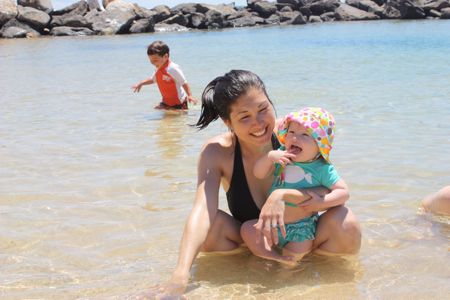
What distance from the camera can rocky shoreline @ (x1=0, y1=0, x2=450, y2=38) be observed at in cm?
3406

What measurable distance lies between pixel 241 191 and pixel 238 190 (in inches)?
0.6

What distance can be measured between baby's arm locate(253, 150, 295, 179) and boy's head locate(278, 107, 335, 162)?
0.08 m

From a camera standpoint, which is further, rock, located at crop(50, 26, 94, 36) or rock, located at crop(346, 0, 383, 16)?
rock, located at crop(346, 0, 383, 16)

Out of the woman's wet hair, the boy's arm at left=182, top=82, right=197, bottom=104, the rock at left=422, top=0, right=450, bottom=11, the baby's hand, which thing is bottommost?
the rock at left=422, top=0, right=450, bottom=11

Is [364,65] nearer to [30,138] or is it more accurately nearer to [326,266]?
[30,138]

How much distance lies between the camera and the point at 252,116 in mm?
2875

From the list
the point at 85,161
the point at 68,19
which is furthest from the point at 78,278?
the point at 68,19

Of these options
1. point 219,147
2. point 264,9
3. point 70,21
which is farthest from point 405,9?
point 219,147

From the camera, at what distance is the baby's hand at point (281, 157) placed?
2.74m

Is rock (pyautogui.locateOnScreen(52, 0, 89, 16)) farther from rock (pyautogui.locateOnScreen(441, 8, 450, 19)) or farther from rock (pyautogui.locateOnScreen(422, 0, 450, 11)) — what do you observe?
rock (pyautogui.locateOnScreen(441, 8, 450, 19))

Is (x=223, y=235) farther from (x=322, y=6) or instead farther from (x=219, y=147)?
(x=322, y=6)

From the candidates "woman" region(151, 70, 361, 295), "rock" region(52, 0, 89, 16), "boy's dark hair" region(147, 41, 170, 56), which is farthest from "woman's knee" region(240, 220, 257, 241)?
"rock" region(52, 0, 89, 16)

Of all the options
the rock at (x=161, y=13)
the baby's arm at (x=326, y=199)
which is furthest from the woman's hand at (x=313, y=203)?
the rock at (x=161, y=13)

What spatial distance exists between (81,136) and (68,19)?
3085cm
